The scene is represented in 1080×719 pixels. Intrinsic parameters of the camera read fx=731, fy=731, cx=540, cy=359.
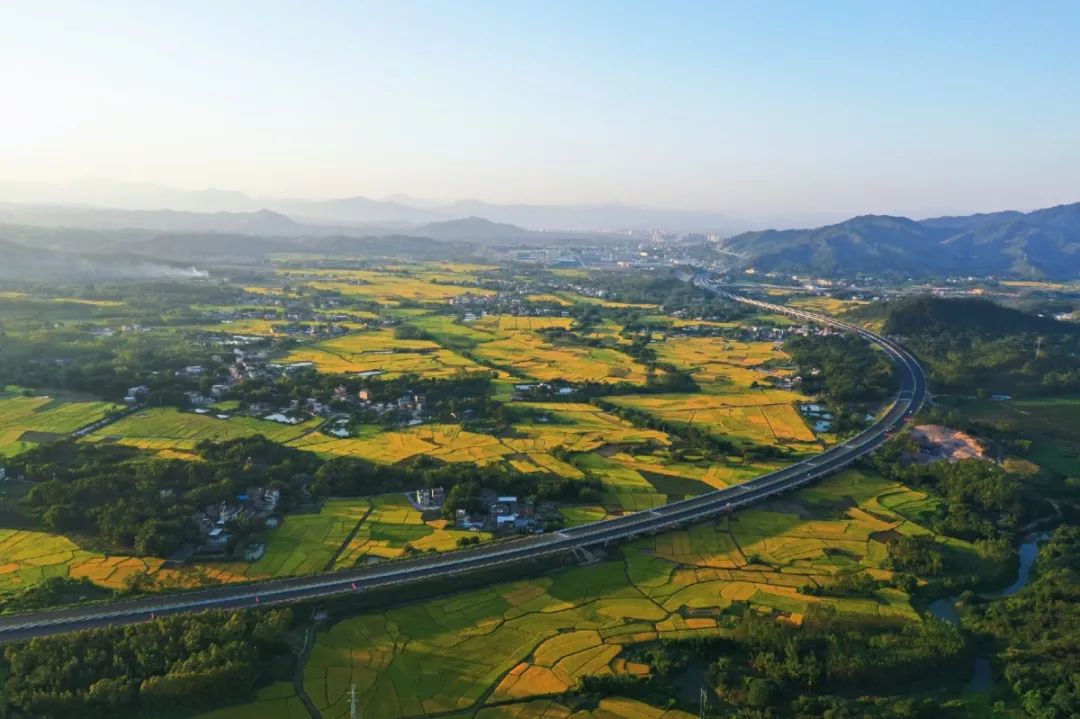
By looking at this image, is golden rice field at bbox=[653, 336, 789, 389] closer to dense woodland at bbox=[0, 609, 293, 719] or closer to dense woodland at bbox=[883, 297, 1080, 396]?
dense woodland at bbox=[883, 297, 1080, 396]

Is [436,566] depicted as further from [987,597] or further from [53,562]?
[987,597]

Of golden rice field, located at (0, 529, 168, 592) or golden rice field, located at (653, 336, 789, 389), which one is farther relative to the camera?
golden rice field, located at (653, 336, 789, 389)

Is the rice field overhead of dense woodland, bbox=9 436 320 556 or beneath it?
overhead

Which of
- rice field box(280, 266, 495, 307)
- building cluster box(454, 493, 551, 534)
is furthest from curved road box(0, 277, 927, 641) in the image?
rice field box(280, 266, 495, 307)

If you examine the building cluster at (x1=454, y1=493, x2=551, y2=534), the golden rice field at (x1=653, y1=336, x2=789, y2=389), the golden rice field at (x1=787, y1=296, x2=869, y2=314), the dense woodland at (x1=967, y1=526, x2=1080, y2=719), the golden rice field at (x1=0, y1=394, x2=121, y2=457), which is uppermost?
the golden rice field at (x1=787, y1=296, x2=869, y2=314)

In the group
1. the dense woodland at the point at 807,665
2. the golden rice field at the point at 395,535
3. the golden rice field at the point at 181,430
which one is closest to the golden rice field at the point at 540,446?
the golden rice field at the point at 181,430

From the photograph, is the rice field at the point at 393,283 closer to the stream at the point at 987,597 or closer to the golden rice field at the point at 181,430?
the golden rice field at the point at 181,430

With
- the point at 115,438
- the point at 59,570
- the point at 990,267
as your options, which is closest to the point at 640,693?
the point at 59,570

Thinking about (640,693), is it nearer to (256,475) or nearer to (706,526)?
(706,526)
